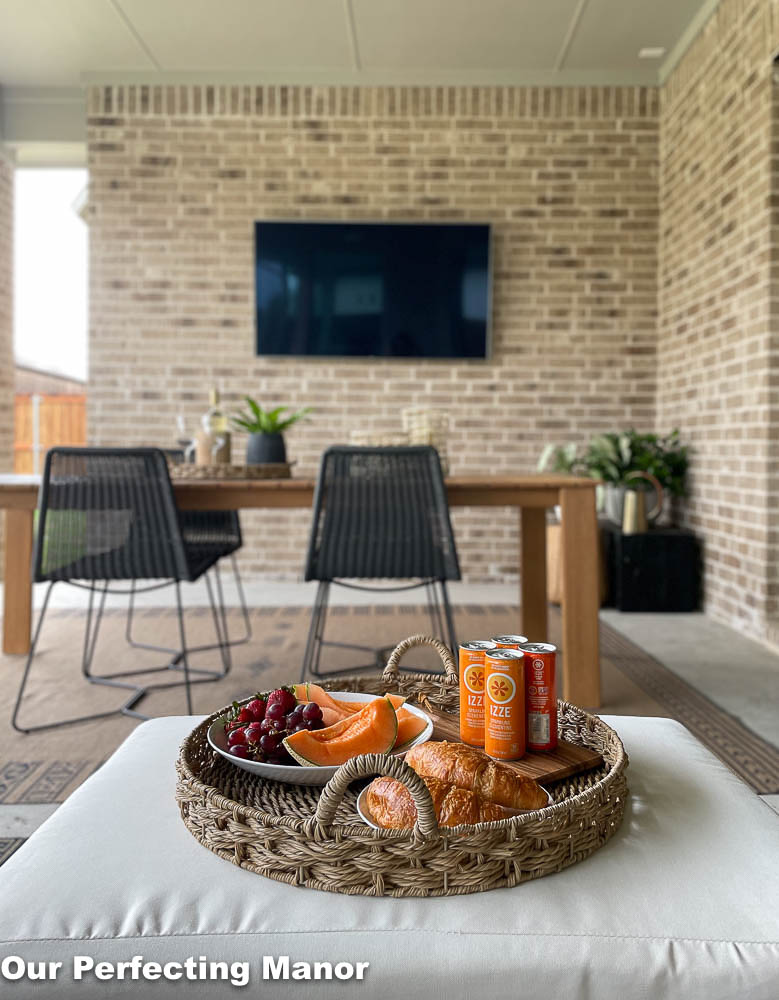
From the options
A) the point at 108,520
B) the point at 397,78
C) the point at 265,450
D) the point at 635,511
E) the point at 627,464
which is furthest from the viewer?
the point at 397,78

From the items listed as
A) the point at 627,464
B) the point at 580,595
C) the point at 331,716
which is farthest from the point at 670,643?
the point at 331,716

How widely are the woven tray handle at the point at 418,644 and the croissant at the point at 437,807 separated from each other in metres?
0.38

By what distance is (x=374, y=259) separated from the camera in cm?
489

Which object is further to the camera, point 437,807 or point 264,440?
point 264,440

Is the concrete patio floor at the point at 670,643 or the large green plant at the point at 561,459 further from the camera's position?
the large green plant at the point at 561,459

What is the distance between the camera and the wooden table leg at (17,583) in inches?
119

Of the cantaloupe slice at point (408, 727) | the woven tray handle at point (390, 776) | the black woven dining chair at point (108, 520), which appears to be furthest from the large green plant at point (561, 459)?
the woven tray handle at point (390, 776)

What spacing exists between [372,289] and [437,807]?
170 inches

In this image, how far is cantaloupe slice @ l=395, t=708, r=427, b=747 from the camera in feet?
3.78

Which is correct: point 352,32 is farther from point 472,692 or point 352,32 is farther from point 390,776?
point 390,776

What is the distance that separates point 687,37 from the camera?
14.2 feet

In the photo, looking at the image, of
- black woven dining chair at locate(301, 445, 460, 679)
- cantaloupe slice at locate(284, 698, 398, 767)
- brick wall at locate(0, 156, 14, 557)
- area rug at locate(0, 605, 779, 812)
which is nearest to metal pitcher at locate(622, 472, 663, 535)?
area rug at locate(0, 605, 779, 812)

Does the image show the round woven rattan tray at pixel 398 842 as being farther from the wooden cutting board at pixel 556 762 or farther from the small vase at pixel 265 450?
the small vase at pixel 265 450

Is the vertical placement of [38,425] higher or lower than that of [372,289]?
lower
